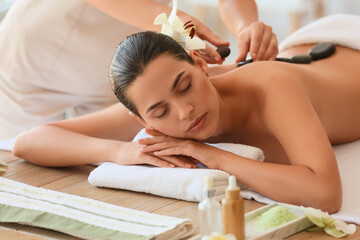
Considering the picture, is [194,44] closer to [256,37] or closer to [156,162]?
[256,37]

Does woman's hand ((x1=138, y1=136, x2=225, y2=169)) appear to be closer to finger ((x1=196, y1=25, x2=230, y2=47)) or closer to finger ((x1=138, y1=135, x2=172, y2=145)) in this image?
finger ((x1=138, y1=135, x2=172, y2=145))

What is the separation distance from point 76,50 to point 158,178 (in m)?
1.24

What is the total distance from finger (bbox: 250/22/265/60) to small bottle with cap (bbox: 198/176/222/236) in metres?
0.97

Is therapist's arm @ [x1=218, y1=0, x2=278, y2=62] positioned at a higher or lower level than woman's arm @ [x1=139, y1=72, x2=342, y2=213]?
higher

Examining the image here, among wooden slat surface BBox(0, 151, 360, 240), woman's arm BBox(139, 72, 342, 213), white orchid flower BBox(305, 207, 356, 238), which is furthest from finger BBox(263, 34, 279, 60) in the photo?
white orchid flower BBox(305, 207, 356, 238)

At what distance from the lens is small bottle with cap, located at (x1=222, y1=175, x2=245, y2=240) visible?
1.62 metres

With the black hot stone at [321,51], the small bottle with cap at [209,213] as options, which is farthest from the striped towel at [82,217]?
the black hot stone at [321,51]

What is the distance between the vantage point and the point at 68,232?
1.95 meters

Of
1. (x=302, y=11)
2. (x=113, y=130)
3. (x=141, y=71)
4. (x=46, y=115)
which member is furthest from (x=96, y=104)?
(x=302, y=11)

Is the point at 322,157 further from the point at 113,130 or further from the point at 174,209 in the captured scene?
Result: the point at 113,130

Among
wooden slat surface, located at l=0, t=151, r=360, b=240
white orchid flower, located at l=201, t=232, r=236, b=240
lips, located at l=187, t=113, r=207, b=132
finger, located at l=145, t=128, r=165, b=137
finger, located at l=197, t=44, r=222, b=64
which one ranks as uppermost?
finger, located at l=197, t=44, r=222, b=64

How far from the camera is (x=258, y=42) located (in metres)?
2.55

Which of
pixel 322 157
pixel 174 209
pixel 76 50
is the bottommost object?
pixel 174 209

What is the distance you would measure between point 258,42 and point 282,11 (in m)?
3.98
